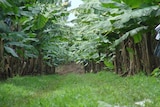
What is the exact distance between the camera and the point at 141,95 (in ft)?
18.9

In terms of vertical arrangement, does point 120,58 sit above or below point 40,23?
below

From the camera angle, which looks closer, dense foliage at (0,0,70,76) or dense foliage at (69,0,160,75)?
dense foliage at (69,0,160,75)

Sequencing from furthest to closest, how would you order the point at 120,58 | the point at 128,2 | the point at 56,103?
the point at 120,58
the point at 128,2
the point at 56,103

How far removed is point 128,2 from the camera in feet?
27.2

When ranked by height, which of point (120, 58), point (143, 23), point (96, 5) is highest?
point (96, 5)

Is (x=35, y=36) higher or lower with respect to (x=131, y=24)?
lower

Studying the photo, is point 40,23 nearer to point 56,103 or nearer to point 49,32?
point 49,32

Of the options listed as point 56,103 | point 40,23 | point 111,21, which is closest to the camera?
point 56,103

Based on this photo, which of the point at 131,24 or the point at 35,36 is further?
the point at 35,36

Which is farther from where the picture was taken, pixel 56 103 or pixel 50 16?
pixel 50 16

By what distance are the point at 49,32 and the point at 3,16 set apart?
9575 millimetres

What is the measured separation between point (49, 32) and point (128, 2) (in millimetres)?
11210

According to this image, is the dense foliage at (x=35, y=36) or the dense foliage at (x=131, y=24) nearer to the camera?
the dense foliage at (x=131, y=24)

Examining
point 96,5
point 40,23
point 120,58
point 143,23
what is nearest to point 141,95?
point 143,23
